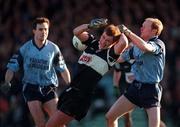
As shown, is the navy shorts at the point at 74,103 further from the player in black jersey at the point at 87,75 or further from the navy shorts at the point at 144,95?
the navy shorts at the point at 144,95

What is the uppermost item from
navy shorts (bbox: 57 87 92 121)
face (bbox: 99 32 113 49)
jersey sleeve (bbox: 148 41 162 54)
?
face (bbox: 99 32 113 49)

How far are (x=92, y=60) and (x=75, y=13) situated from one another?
7460 mm

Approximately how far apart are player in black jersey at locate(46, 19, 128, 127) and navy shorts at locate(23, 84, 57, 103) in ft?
3.65

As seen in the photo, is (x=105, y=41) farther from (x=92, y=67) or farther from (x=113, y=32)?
(x=92, y=67)

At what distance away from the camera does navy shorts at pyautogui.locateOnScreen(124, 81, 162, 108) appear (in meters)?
12.0

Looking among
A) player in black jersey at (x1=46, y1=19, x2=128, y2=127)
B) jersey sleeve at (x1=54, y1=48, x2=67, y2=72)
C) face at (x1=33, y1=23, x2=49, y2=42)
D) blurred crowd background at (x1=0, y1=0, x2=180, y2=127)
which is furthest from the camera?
blurred crowd background at (x1=0, y1=0, x2=180, y2=127)

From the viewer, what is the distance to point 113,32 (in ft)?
38.6

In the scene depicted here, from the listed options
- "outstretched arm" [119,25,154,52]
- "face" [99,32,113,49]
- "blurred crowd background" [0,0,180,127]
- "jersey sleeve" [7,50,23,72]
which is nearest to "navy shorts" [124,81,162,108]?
"outstretched arm" [119,25,154,52]

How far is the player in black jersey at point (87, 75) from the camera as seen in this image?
38.4 feet

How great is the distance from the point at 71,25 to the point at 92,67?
276 inches

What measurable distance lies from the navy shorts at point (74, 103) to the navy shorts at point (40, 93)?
3.63 feet

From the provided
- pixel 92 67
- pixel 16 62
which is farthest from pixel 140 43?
pixel 16 62

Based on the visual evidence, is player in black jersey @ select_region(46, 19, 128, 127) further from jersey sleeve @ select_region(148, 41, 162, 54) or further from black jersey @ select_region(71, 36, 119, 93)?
jersey sleeve @ select_region(148, 41, 162, 54)

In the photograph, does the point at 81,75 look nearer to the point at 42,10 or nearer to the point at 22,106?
the point at 22,106
